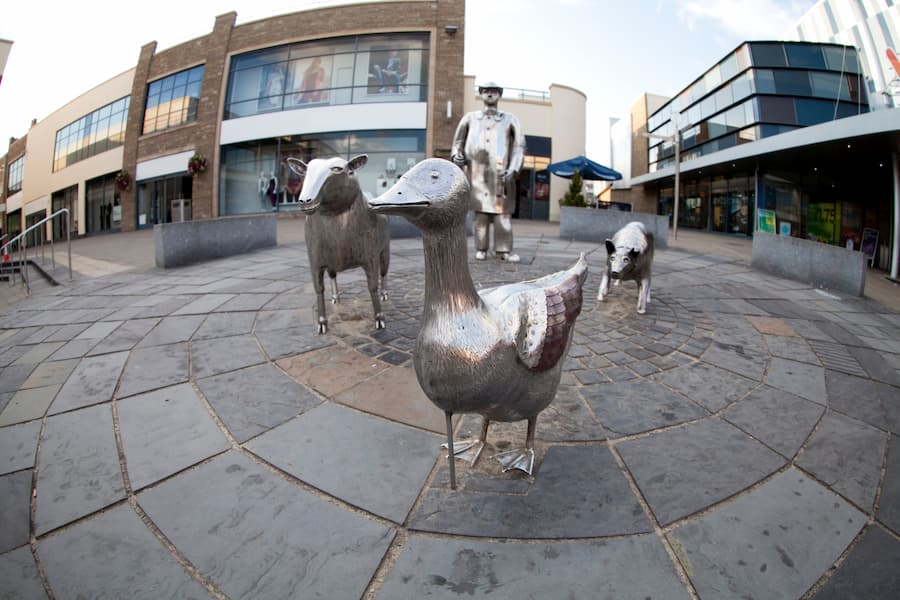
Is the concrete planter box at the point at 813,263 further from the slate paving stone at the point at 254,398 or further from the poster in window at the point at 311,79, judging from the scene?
the poster in window at the point at 311,79

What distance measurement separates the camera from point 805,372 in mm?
2900

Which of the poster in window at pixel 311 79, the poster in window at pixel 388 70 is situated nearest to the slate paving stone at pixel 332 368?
the poster in window at pixel 388 70

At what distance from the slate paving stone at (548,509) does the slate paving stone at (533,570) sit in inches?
2.1

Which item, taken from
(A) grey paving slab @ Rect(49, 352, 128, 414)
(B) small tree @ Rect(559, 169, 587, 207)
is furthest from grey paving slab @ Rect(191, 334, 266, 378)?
(B) small tree @ Rect(559, 169, 587, 207)

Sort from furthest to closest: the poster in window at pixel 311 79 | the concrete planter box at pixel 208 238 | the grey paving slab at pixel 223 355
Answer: the poster in window at pixel 311 79 < the concrete planter box at pixel 208 238 < the grey paving slab at pixel 223 355

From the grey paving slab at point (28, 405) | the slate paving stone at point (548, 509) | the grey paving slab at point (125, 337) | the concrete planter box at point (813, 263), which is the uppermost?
the concrete planter box at point (813, 263)

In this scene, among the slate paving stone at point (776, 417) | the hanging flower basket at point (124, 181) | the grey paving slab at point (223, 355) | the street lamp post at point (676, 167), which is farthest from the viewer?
the hanging flower basket at point (124, 181)

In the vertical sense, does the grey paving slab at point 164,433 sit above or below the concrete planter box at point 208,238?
below

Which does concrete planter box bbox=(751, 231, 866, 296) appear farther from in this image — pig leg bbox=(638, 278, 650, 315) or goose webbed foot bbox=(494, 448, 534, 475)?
goose webbed foot bbox=(494, 448, 534, 475)

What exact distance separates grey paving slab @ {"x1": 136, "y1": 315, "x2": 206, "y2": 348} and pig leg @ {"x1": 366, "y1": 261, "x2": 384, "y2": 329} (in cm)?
154

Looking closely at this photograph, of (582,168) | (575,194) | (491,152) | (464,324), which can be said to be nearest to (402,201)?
(464,324)

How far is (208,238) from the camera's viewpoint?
Result: 773 centimetres

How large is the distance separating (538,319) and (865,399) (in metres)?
2.47

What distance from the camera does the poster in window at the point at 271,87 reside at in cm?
1880
